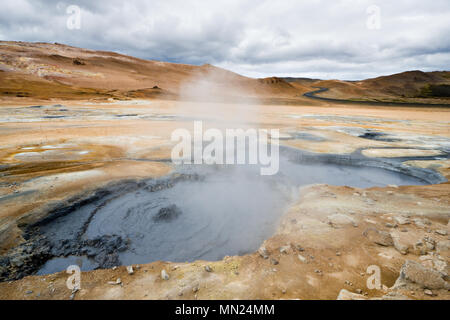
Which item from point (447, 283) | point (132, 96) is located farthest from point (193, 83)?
point (447, 283)

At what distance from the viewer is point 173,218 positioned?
525 cm

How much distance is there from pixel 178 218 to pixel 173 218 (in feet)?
0.37

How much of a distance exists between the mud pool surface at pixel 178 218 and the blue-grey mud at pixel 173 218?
2cm

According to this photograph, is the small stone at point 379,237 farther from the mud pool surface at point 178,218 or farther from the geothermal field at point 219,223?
the mud pool surface at point 178,218

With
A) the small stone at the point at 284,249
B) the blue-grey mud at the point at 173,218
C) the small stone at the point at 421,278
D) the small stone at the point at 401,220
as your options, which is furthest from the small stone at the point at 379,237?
the blue-grey mud at the point at 173,218

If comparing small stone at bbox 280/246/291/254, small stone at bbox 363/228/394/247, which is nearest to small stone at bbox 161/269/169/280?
small stone at bbox 280/246/291/254

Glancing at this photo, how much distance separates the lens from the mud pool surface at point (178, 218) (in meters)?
4.12

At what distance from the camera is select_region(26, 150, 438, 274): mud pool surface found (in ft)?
13.5

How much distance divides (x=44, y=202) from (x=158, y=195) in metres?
2.48

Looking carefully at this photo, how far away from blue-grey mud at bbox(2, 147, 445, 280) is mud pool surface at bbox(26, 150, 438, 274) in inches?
0.6

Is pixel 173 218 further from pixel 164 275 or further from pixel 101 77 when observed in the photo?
pixel 101 77

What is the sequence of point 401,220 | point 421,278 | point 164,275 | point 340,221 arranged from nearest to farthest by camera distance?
point 421,278 < point 164,275 < point 401,220 < point 340,221

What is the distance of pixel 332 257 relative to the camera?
363 centimetres

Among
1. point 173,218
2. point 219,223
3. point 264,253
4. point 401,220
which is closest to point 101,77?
point 173,218
